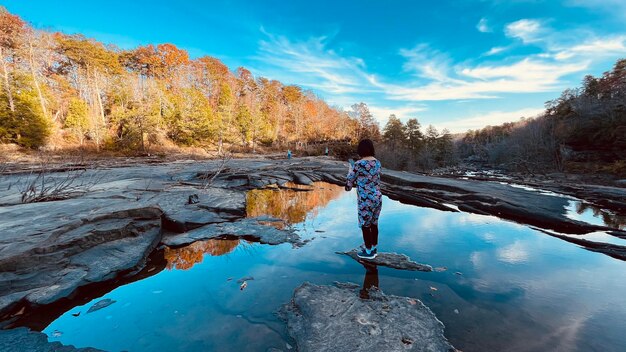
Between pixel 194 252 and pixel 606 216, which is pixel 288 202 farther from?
pixel 606 216

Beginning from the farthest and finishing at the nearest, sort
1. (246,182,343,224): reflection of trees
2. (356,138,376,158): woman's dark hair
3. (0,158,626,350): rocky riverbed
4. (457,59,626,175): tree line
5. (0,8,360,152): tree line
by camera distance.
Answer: (457,59,626,175): tree line < (0,8,360,152): tree line < (246,182,343,224): reflection of trees < (356,138,376,158): woman's dark hair < (0,158,626,350): rocky riverbed

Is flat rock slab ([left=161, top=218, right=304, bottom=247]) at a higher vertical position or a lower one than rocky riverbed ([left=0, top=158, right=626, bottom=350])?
lower

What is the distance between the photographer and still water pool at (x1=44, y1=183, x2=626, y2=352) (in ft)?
8.88

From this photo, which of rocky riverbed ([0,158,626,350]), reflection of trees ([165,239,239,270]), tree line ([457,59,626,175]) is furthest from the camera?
tree line ([457,59,626,175])

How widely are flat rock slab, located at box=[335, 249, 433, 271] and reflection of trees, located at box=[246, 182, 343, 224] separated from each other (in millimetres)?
3102

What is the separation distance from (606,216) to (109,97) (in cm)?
4710

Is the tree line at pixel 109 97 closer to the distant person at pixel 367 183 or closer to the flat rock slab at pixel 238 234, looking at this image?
the flat rock slab at pixel 238 234

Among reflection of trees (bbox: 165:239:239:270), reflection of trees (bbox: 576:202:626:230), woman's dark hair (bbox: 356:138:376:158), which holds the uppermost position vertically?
woman's dark hair (bbox: 356:138:376:158)

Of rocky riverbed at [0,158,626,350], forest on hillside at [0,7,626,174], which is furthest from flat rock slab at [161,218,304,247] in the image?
forest on hillside at [0,7,626,174]

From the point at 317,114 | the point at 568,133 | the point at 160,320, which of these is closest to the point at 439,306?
the point at 160,320

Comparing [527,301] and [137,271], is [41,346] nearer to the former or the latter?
[137,271]

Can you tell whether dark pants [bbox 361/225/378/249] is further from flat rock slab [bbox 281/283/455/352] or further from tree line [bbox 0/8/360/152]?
tree line [bbox 0/8/360/152]

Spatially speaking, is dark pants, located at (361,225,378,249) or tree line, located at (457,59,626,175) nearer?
dark pants, located at (361,225,378,249)

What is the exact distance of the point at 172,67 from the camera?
46875 millimetres
